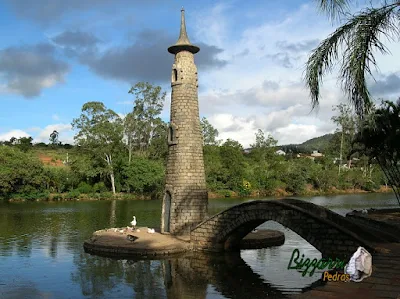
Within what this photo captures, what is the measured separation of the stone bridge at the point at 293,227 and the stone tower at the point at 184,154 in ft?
4.39

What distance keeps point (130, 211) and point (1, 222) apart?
10.8 metres

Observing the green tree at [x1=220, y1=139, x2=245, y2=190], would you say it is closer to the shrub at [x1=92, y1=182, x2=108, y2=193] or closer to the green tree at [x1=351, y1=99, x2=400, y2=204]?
the shrub at [x1=92, y1=182, x2=108, y2=193]

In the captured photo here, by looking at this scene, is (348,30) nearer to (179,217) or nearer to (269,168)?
(179,217)

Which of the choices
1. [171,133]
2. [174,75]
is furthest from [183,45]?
[171,133]

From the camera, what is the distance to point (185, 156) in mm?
19906

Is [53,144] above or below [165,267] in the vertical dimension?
above

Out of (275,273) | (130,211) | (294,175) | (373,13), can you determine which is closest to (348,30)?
(373,13)

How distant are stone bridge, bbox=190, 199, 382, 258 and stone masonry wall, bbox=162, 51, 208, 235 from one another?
1298 mm

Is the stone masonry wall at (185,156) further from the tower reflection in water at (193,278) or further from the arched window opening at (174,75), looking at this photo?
the tower reflection in water at (193,278)

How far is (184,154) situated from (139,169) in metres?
33.0

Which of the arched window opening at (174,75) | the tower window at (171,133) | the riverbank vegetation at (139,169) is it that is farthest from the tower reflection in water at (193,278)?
the riverbank vegetation at (139,169)

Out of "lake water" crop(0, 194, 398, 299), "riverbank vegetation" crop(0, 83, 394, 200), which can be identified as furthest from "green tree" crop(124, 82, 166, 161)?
"lake water" crop(0, 194, 398, 299)

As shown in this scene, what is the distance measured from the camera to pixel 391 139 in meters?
19.8

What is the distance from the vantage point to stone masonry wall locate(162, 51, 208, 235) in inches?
784
